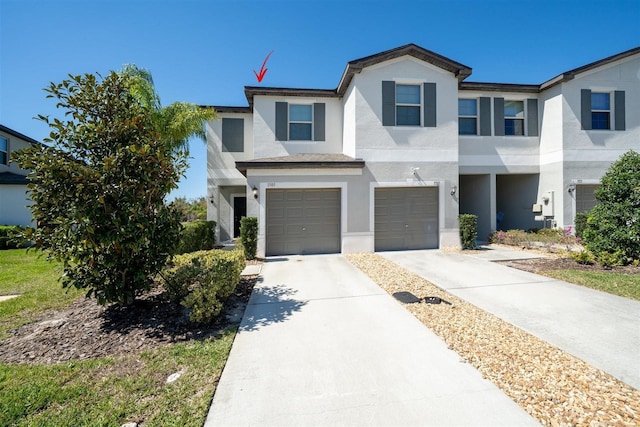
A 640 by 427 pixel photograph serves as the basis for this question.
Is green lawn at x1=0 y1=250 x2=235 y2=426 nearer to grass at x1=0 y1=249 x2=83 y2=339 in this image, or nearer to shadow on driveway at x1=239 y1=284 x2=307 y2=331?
shadow on driveway at x1=239 y1=284 x2=307 y2=331

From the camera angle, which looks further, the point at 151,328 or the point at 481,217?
the point at 481,217

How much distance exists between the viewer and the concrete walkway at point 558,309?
11.0ft

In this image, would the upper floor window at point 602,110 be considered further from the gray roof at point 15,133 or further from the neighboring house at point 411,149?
the gray roof at point 15,133

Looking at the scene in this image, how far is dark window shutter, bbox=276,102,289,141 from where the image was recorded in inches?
445

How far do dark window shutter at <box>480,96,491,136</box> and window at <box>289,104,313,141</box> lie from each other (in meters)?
7.65

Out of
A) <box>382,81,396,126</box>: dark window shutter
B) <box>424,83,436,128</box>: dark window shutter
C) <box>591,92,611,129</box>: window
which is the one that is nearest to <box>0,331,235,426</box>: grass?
<box>382,81,396,126</box>: dark window shutter

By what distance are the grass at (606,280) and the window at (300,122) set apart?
9.50 meters

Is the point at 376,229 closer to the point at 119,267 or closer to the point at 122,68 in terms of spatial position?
the point at 119,267

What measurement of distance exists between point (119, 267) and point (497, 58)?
15321mm

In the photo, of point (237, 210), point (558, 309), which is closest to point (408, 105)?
point (558, 309)

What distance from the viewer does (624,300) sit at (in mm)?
5051

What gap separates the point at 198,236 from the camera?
10133mm

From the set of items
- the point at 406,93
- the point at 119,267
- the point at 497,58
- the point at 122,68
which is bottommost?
the point at 119,267

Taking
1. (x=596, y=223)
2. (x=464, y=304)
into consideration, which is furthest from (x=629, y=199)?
(x=464, y=304)
